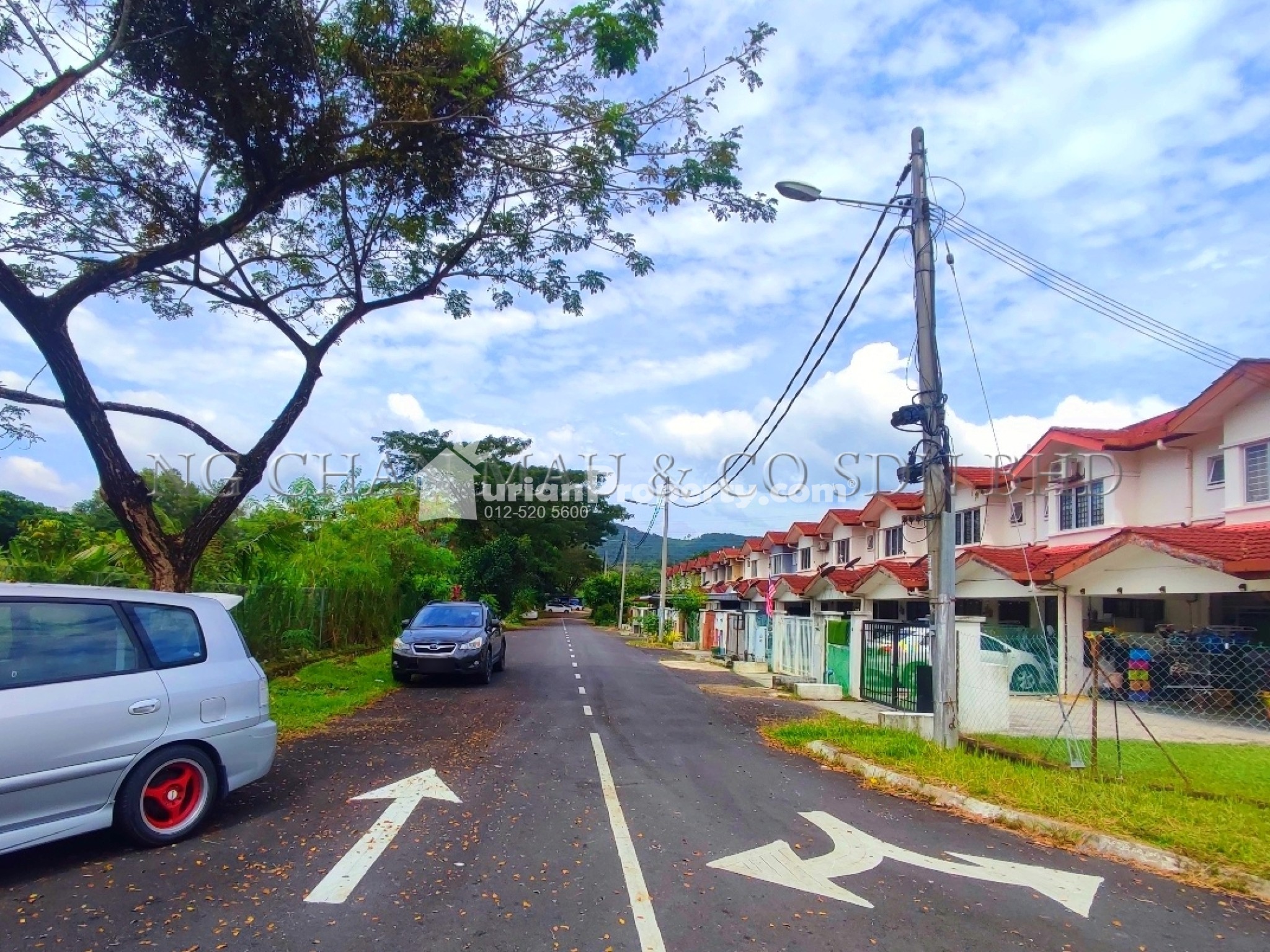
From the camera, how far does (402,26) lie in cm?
1023

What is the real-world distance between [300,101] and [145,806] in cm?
774

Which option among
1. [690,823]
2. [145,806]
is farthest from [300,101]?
[690,823]

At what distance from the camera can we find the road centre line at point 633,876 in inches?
176

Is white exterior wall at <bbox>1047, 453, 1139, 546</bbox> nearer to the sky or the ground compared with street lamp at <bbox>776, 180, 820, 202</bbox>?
nearer to the ground

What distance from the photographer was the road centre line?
4.47 m

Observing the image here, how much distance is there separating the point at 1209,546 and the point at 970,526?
40.3 feet

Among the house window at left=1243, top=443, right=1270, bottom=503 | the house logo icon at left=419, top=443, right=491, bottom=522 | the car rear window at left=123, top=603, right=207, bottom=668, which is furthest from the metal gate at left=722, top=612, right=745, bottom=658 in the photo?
the car rear window at left=123, top=603, right=207, bottom=668

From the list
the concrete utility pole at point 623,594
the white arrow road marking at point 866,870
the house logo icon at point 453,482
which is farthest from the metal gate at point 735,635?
the concrete utility pole at point 623,594

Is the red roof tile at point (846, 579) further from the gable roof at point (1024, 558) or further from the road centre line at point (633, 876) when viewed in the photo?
the road centre line at point (633, 876)

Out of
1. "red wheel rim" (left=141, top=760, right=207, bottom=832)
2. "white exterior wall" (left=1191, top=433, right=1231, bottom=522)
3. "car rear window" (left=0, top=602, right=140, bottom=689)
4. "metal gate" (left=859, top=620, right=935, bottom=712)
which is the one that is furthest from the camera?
"white exterior wall" (left=1191, top=433, right=1231, bottom=522)

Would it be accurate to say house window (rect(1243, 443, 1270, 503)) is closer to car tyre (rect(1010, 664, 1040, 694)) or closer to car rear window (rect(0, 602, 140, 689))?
car tyre (rect(1010, 664, 1040, 694))


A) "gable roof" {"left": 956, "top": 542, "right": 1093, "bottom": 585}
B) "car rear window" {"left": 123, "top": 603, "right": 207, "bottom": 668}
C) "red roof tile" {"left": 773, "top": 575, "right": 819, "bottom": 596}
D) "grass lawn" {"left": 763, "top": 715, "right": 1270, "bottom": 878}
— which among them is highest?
"gable roof" {"left": 956, "top": 542, "right": 1093, "bottom": 585}

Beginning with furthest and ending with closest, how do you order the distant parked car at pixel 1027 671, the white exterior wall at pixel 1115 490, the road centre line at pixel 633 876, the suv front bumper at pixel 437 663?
1. the white exterior wall at pixel 1115 490
2. the distant parked car at pixel 1027 671
3. the suv front bumper at pixel 437 663
4. the road centre line at pixel 633 876

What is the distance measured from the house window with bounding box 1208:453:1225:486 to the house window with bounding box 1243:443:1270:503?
0.97 meters
